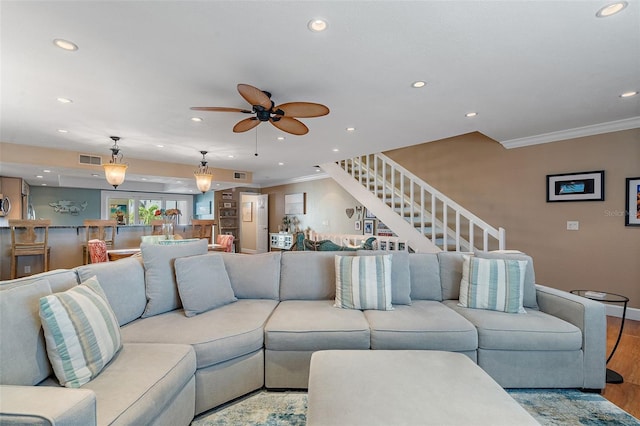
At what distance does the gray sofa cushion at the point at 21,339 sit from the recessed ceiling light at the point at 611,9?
10.8 feet

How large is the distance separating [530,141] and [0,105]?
6496mm

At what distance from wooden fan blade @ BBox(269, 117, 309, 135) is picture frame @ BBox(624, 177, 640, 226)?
157 inches

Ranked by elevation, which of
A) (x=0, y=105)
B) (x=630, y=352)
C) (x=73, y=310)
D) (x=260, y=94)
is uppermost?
(x=0, y=105)

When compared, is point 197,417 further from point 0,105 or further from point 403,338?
point 0,105

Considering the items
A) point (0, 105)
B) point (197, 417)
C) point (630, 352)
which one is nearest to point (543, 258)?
point (630, 352)

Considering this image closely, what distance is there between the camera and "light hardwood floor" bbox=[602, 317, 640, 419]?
1.90 meters

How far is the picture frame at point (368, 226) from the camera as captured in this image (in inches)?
257

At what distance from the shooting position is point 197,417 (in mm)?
1731

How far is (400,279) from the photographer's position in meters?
2.48

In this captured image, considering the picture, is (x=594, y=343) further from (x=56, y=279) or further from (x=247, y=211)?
(x=247, y=211)

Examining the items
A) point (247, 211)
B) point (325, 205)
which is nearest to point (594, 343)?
point (325, 205)

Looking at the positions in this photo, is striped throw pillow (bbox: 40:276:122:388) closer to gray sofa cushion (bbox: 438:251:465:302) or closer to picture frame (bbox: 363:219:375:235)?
gray sofa cushion (bbox: 438:251:465:302)

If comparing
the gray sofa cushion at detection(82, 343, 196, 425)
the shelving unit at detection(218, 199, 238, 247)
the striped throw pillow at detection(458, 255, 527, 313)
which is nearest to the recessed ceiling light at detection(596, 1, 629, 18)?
the striped throw pillow at detection(458, 255, 527, 313)

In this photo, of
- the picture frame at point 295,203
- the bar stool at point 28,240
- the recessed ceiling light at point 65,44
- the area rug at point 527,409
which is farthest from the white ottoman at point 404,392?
the picture frame at point 295,203
